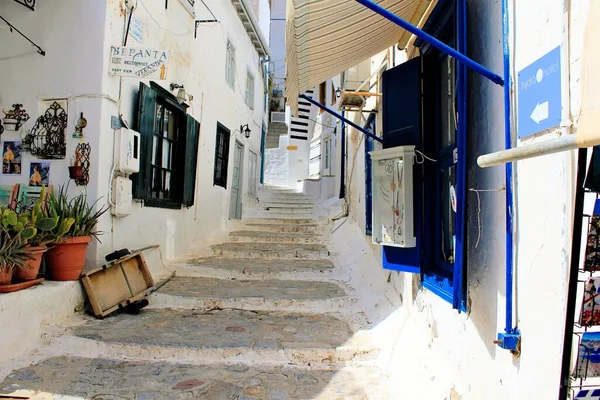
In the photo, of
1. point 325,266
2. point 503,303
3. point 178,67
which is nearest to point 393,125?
point 503,303

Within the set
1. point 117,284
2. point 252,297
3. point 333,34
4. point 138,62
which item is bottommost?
point 252,297

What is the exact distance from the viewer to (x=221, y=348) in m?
3.33

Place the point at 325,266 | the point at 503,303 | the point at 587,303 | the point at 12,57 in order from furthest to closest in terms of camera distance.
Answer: the point at 325,266 → the point at 12,57 → the point at 503,303 → the point at 587,303

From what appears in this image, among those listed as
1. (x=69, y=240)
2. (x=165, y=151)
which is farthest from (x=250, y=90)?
(x=69, y=240)

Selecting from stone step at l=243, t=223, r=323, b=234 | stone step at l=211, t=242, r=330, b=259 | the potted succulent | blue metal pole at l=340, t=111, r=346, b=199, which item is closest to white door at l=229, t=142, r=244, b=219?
stone step at l=243, t=223, r=323, b=234

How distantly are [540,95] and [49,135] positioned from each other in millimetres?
4663

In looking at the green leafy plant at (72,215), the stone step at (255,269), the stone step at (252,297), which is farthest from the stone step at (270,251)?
the green leafy plant at (72,215)

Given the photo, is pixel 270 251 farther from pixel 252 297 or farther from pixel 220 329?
pixel 220 329

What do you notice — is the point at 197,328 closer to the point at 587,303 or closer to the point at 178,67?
the point at 587,303

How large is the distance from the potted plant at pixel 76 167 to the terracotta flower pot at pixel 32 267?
0.97m

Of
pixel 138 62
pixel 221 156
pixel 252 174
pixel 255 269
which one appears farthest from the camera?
pixel 252 174

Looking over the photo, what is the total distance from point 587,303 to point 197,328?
3.25m

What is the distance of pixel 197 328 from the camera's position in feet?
12.4

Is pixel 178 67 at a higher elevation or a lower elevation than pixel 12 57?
higher
